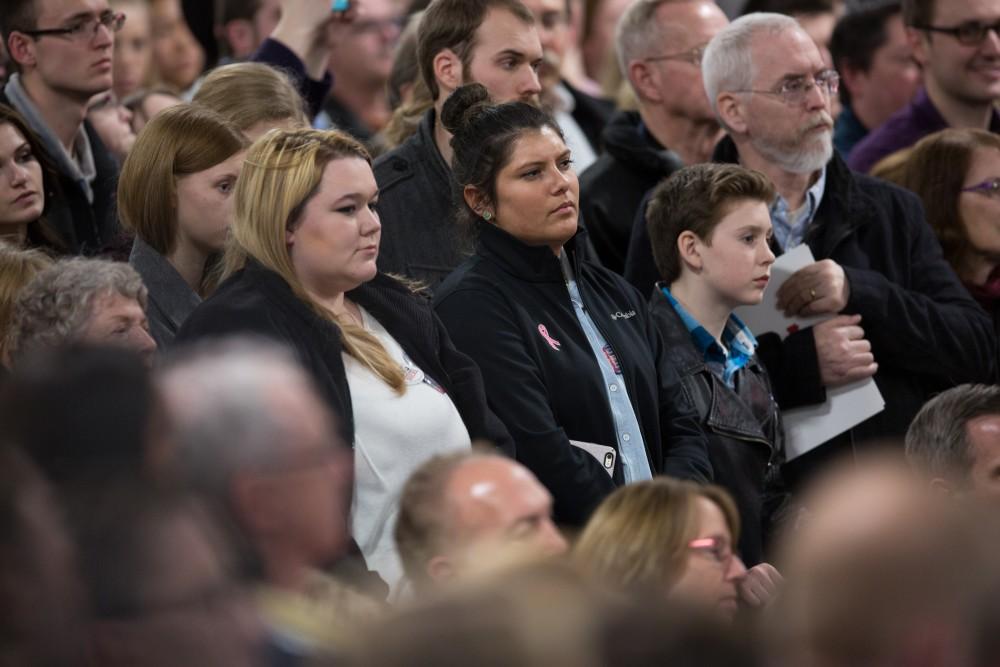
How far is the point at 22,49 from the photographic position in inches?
195

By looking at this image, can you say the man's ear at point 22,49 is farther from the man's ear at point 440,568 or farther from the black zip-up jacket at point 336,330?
the man's ear at point 440,568

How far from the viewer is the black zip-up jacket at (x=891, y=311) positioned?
187 inches

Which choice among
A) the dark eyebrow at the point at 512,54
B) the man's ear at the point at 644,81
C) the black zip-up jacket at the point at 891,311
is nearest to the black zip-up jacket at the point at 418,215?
the dark eyebrow at the point at 512,54

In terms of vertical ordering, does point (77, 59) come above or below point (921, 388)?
above

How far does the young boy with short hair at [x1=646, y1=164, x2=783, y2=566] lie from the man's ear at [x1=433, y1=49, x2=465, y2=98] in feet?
2.28

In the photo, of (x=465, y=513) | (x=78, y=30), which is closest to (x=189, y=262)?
(x=78, y=30)

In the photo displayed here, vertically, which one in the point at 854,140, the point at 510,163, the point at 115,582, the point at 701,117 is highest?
the point at 115,582

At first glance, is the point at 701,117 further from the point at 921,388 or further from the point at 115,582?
the point at 115,582

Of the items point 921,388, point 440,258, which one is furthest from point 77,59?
point 921,388

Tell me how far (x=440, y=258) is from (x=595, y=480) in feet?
3.08

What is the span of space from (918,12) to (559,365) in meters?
2.67

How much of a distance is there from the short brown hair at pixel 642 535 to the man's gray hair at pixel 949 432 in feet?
3.57

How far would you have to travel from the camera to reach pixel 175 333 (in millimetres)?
3951

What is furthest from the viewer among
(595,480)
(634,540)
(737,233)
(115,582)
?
(737,233)
